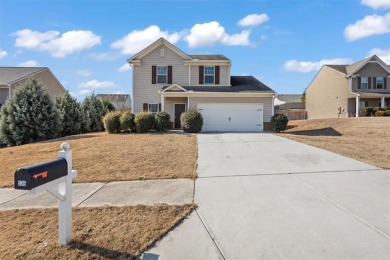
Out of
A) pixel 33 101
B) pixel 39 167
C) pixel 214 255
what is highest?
pixel 33 101

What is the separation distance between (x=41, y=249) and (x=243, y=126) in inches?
686

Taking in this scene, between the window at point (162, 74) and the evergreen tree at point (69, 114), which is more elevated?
the window at point (162, 74)

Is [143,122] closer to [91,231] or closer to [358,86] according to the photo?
[91,231]

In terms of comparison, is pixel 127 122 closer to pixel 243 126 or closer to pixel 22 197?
pixel 243 126

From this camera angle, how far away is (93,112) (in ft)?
75.6

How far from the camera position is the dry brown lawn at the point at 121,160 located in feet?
25.1

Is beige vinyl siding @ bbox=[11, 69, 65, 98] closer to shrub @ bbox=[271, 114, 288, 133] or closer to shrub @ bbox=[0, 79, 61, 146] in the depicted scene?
shrub @ bbox=[0, 79, 61, 146]

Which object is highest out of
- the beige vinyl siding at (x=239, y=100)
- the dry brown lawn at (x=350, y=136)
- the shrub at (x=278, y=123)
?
the beige vinyl siding at (x=239, y=100)

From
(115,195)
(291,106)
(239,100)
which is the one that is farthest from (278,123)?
(291,106)

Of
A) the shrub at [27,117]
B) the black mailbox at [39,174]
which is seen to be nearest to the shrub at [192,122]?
the shrub at [27,117]

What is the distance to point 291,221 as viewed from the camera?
14.9ft

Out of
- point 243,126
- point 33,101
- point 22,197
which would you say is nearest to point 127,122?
point 33,101

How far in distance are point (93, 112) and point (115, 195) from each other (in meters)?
18.4

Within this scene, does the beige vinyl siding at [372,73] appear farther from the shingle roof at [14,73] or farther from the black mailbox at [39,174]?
the shingle roof at [14,73]
